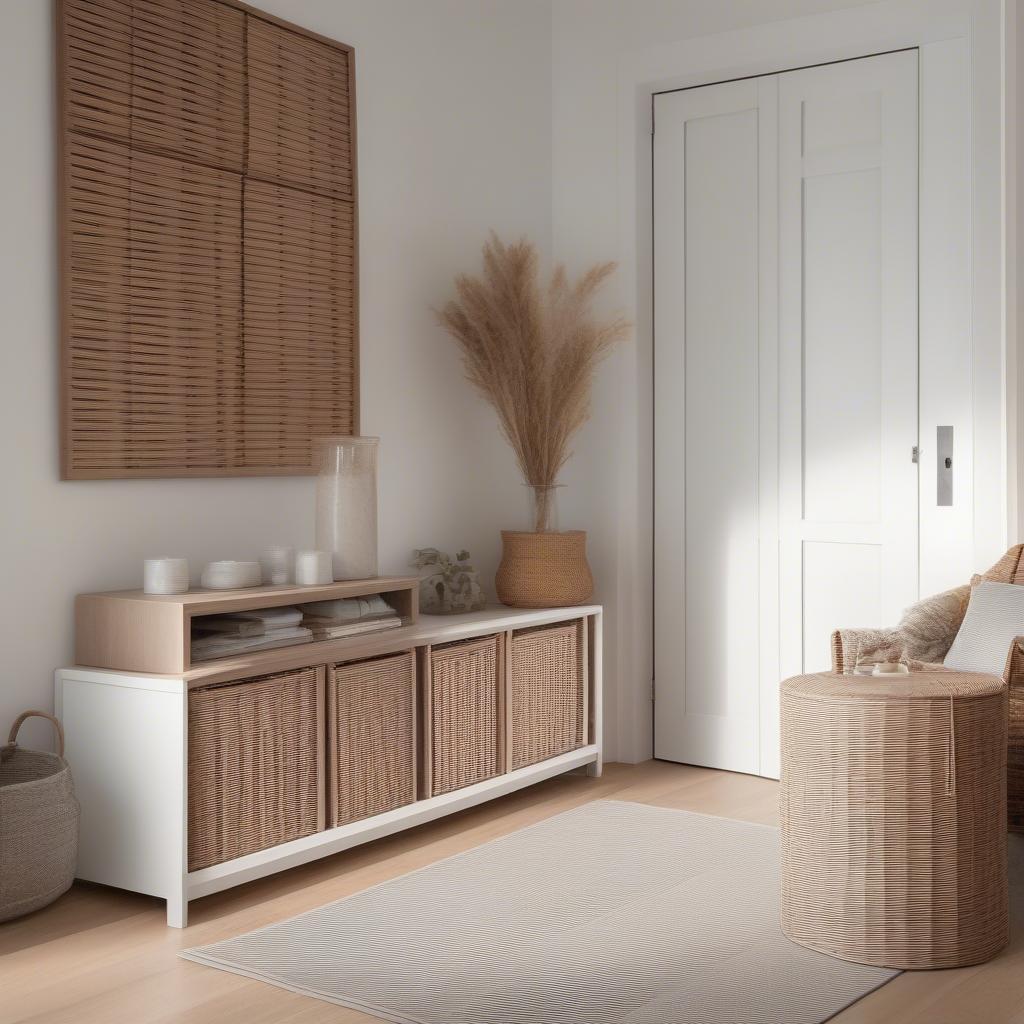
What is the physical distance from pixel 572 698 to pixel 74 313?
194 cm

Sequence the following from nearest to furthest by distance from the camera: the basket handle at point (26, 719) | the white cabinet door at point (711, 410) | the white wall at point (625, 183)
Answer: the basket handle at point (26, 719) → the white wall at point (625, 183) → the white cabinet door at point (711, 410)

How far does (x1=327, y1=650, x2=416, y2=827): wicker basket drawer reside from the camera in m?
3.23

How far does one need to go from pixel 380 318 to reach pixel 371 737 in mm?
1309

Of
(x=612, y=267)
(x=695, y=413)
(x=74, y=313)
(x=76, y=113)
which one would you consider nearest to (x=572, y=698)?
(x=695, y=413)

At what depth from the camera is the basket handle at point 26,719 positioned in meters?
2.91

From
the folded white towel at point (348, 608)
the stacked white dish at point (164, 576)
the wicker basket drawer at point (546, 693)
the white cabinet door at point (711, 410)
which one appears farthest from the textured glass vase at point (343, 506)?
the white cabinet door at point (711, 410)

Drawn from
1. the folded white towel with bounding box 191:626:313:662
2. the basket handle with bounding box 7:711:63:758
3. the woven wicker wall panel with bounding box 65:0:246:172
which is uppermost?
the woven wicker wall panel with bounding box 65:0:246:172

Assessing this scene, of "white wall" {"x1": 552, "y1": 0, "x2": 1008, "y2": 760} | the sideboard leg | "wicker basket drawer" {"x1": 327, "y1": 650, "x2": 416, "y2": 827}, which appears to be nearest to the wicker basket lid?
"wicker basket drawer" {"x1": 327, "y1": 650, "x2": 416, "y2": 827}

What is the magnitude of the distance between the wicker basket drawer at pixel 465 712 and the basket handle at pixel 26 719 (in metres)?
0.97

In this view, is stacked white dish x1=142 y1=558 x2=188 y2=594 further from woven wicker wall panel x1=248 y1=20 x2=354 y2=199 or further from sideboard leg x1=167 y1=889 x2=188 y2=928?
woven wicker wall panel x1=248 y1=20 x2=354 y2=199

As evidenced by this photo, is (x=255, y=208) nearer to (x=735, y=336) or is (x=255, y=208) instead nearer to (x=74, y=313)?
(x=74, y=313)

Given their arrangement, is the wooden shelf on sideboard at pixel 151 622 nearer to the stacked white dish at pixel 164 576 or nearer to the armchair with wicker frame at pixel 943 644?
the stacked white dish at pixel 164 576

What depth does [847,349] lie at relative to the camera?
4078 mm

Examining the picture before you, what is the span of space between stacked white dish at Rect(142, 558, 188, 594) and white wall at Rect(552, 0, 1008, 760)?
5.95 feet
